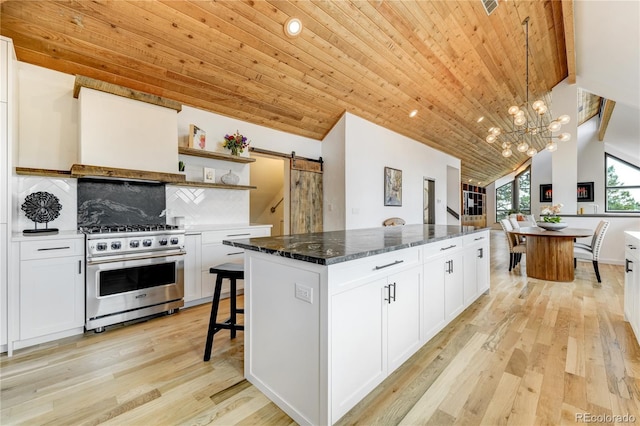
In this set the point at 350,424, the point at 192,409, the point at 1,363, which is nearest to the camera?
the point at 350,424

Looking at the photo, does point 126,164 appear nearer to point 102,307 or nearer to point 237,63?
point 102,307

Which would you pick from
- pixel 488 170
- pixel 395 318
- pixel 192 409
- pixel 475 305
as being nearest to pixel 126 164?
pixel 192 409

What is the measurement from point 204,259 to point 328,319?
2281 mm

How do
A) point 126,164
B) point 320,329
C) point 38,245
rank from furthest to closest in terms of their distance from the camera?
point 126,164 → point 38,245 → point 320,329

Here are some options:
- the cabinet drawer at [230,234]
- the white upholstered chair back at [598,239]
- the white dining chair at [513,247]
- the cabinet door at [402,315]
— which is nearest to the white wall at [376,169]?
the cabinet drawer at [230,234]

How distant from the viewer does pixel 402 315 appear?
5.87 ft

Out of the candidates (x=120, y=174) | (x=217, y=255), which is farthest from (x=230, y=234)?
(x=120, y=174)

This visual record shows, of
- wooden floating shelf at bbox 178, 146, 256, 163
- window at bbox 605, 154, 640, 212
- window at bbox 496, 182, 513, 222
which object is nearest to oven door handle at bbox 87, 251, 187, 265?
wooden floating shelf at bbox 178, 146, 256, 163

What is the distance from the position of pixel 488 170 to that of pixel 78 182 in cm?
1246

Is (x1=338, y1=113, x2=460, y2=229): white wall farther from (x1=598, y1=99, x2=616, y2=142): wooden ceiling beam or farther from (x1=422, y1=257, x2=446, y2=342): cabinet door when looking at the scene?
(x1=598, y1=99, x2=616, y2=142): wooden ceiling beam

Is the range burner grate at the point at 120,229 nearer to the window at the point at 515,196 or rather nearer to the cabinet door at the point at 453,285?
the cabinet door at the point at 453,285

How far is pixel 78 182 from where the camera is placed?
2.76 metres

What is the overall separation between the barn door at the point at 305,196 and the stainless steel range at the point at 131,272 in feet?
6.49

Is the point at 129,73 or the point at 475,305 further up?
the point at 129,73
